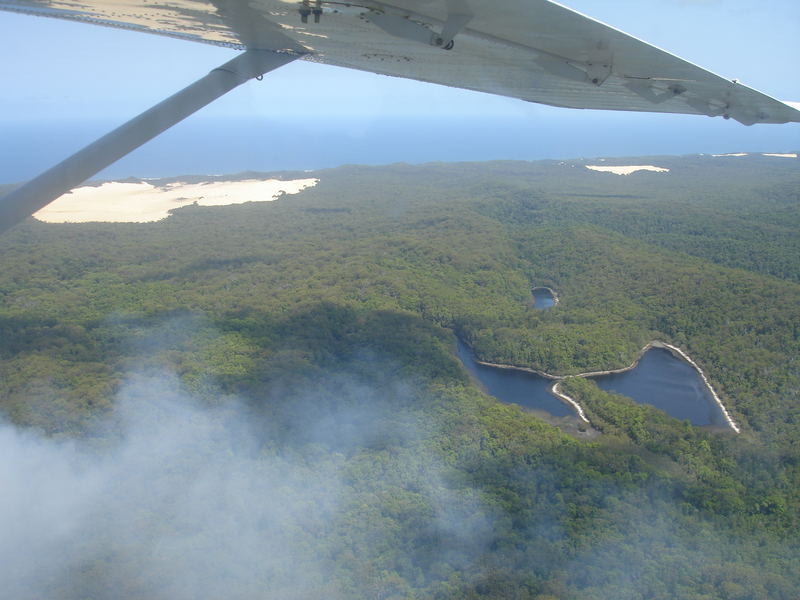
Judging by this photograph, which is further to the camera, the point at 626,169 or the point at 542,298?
the point at 626,169

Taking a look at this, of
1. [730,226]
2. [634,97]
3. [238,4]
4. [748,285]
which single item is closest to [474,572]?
[634,97]

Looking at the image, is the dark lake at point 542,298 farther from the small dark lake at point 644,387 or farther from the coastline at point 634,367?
the small dark lake at point 644,387

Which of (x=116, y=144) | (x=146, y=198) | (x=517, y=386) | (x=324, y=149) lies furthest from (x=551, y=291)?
(x=324, y=149)

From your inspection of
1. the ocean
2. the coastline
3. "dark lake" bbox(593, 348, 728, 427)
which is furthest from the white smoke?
the ocean

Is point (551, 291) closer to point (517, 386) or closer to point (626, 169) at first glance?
point (517, 386)

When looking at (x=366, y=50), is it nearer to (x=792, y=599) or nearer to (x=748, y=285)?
(x=792, y=599)

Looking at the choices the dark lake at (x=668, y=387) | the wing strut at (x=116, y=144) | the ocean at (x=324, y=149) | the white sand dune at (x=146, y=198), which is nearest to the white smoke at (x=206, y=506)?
the wing strut at (x=116, y=144)

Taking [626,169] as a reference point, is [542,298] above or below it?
below
